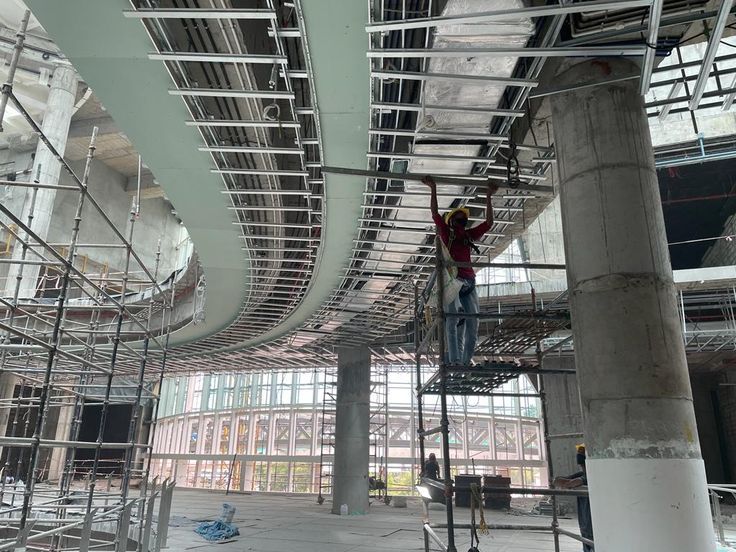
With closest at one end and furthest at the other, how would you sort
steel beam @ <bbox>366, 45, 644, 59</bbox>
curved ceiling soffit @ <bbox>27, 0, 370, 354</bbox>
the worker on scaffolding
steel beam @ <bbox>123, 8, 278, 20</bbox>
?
steel beam @ <bbox>123, 8, 278, 20</bbox> → curved ceiling soffit @ <bbox>27, 0, 370, 354</bbox> → steel beam @ <bbox>366, 45, 644, 59</bbox> → the worker on scaffolding

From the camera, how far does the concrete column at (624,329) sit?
4.12 metres

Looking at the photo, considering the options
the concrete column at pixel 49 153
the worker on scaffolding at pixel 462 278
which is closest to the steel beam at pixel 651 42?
the worker on scaffolding at pixel 462 278

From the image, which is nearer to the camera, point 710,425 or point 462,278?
point 462,278

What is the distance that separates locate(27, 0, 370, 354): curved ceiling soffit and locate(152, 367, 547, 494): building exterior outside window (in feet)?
60.6

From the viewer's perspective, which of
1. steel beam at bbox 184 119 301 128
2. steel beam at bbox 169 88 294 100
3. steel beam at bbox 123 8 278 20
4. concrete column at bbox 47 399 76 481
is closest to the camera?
steel beam at bbox 123 8 278 20

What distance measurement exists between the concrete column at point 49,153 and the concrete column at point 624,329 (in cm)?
2108

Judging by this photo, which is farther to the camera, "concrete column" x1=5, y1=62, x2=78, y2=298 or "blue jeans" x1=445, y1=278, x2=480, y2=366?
"concrete column" x1=5, y1=62, x2=78, y2=298

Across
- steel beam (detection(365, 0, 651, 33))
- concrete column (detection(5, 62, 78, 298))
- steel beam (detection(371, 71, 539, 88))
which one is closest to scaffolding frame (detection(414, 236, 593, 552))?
steel beam (detection(371, 71, 539, 88))

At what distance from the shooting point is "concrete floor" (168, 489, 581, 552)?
Answer: 436 inches

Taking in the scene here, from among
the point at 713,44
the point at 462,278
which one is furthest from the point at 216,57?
the point at 713,44

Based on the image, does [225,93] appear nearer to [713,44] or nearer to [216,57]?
[216,57]

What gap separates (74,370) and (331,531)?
734cm

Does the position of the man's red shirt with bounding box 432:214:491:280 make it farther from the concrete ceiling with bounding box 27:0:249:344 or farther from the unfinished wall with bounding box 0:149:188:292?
the unfinished wall with bounding box 0:149:188:292

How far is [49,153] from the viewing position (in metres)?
23.0
